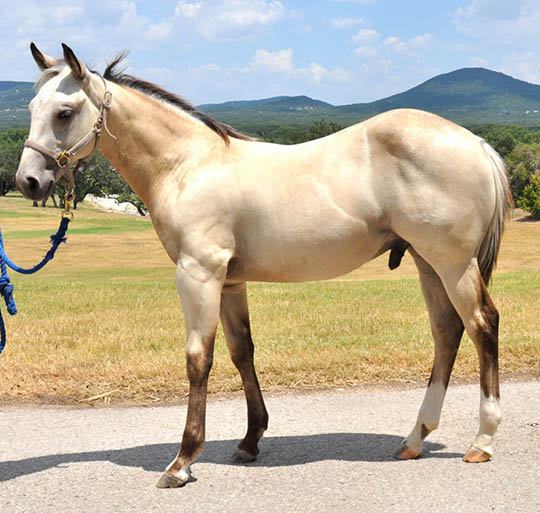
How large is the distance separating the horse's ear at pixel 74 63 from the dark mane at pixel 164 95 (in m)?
0.39

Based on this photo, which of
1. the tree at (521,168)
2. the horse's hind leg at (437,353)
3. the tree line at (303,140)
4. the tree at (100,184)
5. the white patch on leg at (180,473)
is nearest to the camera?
the white patch on leg at (180,473)

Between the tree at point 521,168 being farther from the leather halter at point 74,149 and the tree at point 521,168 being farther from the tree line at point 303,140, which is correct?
the leather halter at point 74,149

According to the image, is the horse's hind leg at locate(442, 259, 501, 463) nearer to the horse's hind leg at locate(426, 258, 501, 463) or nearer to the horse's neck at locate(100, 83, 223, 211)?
the horse's hind leg at locate(426, 258, 501, 463)

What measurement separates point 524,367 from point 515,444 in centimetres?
221

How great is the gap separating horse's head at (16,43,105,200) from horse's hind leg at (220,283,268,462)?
1.40 metres

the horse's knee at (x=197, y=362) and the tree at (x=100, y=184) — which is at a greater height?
the horse's knee at (x=197, y=362)

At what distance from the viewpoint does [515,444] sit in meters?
5.07

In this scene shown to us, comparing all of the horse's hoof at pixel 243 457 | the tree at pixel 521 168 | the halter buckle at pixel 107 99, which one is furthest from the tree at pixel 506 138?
the halter buckle at pixel 107 99

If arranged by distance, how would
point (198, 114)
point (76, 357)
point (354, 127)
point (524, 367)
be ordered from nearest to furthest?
point (354, 127) < point (198, 114) < point (524, 367) < point (76, 357)

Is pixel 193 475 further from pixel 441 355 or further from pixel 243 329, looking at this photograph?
pixel 441 355

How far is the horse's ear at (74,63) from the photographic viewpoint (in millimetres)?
4398

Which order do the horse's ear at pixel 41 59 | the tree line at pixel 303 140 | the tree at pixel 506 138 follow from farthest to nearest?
1. the tree at pixel 506 138
2. the tree line at pixel 303 140
3. the horse's ear at pixel 41 59

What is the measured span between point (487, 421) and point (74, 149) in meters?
3.25

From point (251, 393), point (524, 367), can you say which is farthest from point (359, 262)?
point (524, 367)
